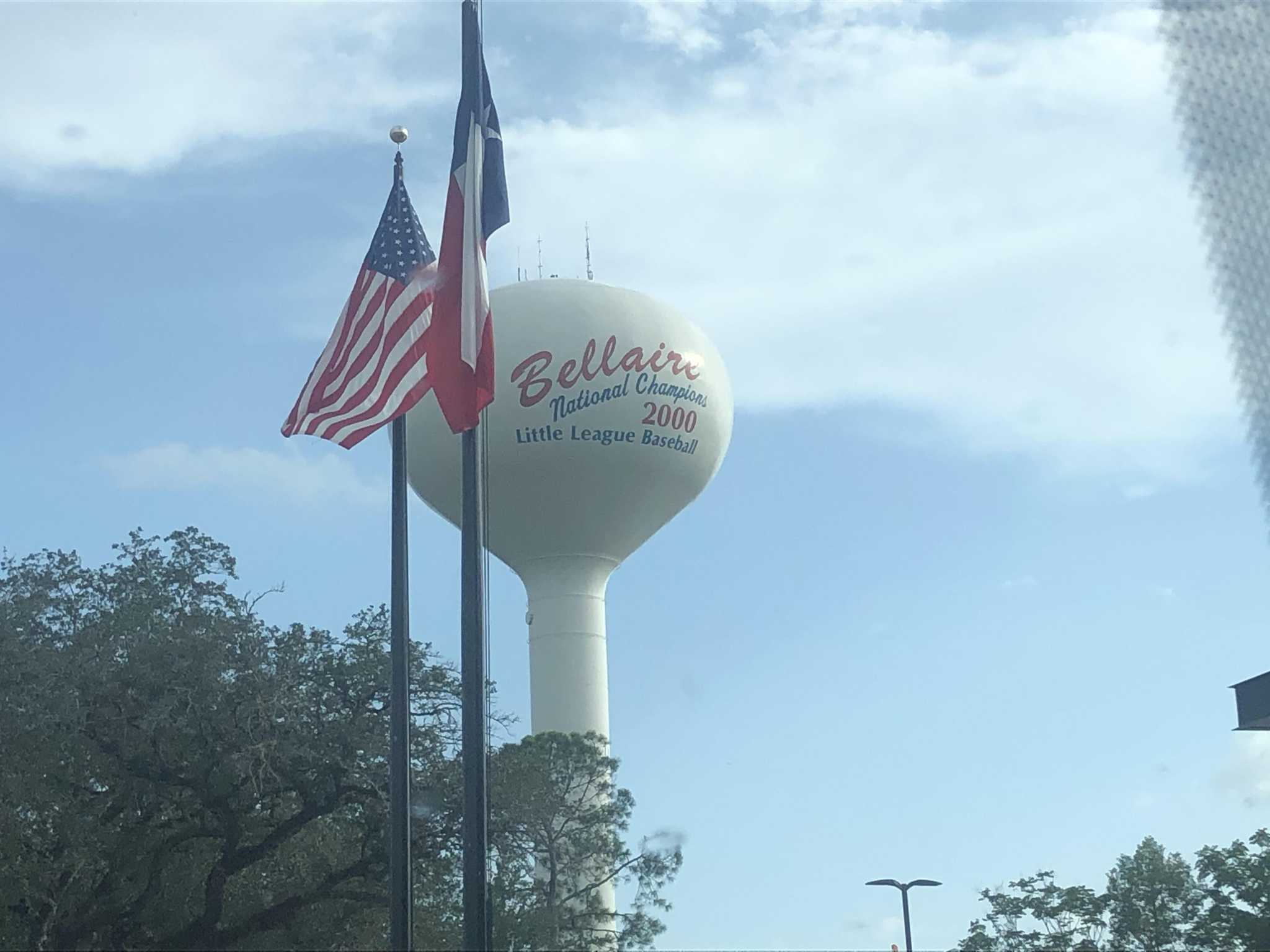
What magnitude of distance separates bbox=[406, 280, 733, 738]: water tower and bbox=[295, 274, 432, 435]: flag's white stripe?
13.8 metres

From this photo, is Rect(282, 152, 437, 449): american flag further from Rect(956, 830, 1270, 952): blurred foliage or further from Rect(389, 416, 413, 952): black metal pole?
Rect(956, 830, 1270, 952): blurred foliage

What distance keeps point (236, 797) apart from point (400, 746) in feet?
35.5

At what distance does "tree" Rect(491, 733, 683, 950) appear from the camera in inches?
936

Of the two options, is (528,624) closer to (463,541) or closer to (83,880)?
(83,880)

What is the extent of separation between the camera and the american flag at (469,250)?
14.6 m

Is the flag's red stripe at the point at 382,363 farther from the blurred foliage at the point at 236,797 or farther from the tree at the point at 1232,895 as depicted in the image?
the tree at the point at 1232,895

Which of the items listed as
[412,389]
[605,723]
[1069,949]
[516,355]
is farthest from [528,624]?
[412,389]

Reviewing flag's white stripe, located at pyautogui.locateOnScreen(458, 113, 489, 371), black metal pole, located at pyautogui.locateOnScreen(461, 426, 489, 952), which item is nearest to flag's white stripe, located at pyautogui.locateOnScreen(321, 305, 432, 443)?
flag's white stripe, located at pyautogui.locateOnScreen(458, 113, 489, 371)

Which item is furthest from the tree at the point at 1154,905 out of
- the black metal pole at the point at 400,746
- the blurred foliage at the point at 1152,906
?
the black metal pole at the point at 400,746

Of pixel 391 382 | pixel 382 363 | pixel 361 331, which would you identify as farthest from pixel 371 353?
pixel 391 382

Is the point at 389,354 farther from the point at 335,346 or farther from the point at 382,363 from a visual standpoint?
the point at 335,346

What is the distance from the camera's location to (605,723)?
33.9m

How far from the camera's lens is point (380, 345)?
16.2m

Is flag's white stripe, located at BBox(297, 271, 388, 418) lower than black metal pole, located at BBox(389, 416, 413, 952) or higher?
higher
